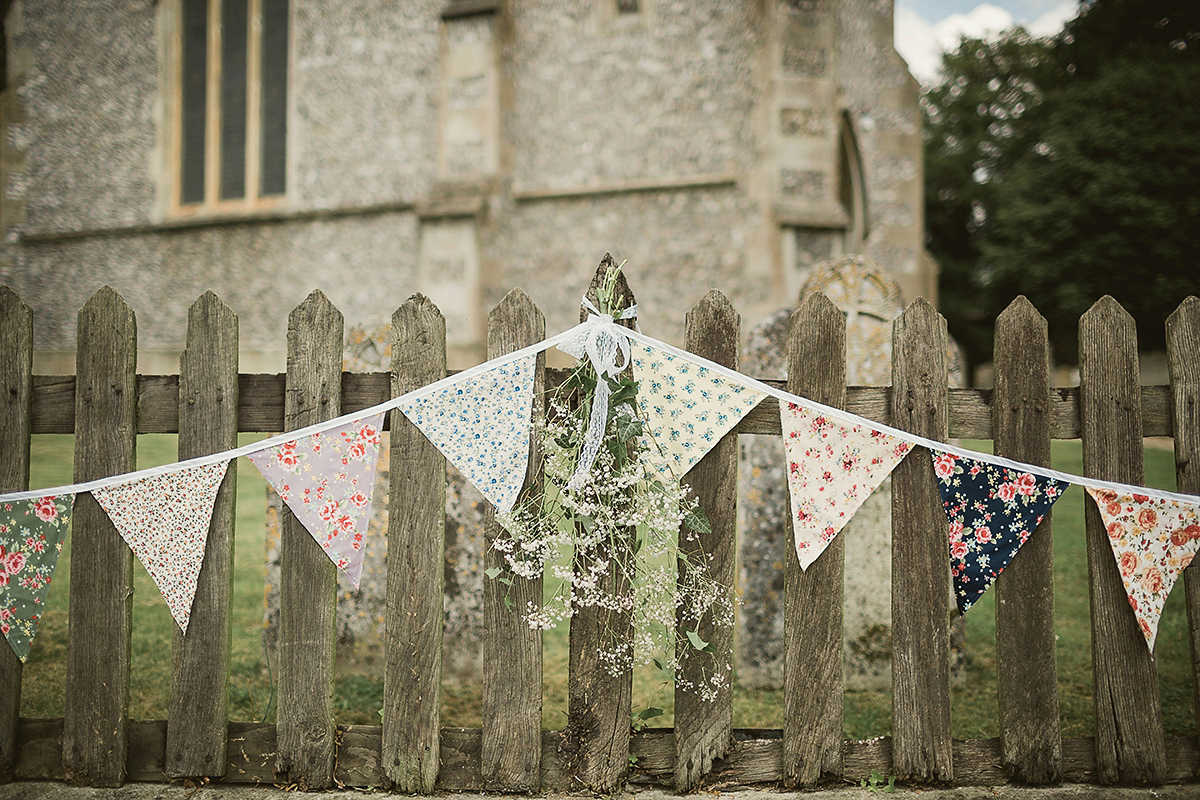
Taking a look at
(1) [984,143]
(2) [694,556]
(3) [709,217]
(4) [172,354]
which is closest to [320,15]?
(4) [172,354]

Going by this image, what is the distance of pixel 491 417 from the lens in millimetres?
2223

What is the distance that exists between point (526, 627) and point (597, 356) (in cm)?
86

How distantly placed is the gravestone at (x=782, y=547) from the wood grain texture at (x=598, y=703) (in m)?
1.30

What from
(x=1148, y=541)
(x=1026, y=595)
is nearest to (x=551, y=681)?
(x=1026, y=595)

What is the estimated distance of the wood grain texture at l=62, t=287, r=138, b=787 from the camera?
2.29 meters

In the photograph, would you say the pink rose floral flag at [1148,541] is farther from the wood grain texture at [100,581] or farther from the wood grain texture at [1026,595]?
the wood grain texture at [100,581]

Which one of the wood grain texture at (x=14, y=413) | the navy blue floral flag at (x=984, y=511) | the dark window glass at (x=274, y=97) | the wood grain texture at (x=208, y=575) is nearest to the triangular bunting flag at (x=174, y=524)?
the wood grain texture at (x=208, y=575)

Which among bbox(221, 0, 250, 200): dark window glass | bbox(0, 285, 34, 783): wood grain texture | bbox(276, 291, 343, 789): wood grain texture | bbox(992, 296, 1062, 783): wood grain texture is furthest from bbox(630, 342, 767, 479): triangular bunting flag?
bbox(221, 0, 250, 200): dark window glass

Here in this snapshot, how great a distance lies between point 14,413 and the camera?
2361mm

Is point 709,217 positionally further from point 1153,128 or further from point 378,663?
point 1153,128

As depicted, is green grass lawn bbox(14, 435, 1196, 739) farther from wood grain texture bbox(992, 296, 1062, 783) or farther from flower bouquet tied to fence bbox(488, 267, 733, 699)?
flower bouquet tied to fence bbox(488, 267, 733, 699)

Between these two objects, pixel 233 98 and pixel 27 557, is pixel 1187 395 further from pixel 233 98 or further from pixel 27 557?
pixel 233 98

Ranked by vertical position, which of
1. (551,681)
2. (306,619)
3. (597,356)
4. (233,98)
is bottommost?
(551,681)

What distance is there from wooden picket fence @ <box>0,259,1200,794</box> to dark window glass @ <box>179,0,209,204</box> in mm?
10672
